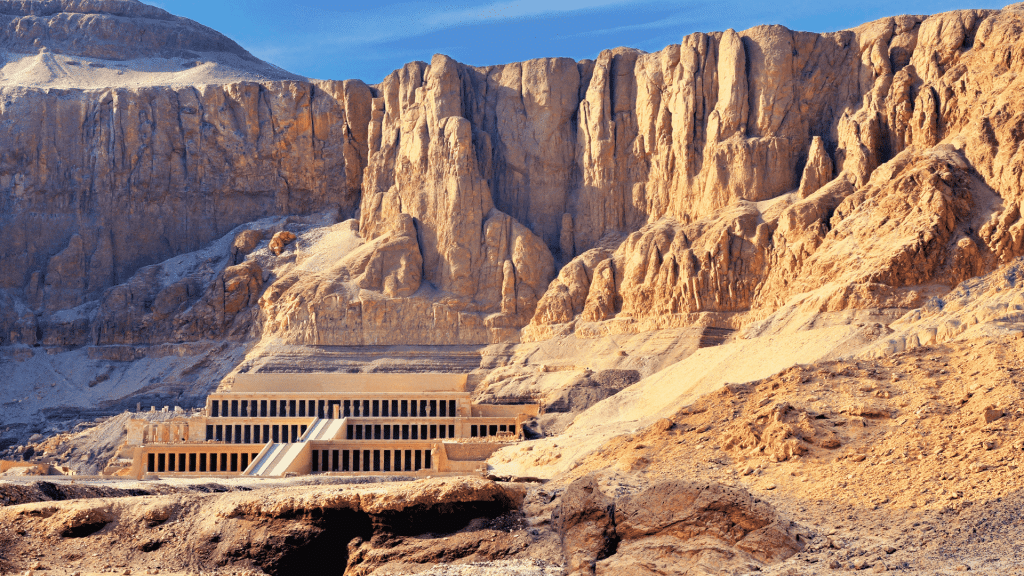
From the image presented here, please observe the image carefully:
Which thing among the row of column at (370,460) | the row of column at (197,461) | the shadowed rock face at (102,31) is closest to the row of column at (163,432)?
the row of column at (197,461)

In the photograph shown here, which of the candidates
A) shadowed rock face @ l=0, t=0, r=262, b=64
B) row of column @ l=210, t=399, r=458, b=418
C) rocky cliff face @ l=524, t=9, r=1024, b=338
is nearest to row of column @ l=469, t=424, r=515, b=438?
row of column @ l=210, t=399, r=458, b=418

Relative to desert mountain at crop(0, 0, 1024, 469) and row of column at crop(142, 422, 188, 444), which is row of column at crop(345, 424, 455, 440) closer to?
desert mountain at crop(0, 0, 1024, 469)

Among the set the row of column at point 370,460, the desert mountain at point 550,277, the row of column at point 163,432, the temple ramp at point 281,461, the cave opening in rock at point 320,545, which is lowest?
the row of column at point 370,460

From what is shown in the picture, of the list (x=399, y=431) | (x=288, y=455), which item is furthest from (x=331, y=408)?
(x=288, y=455)

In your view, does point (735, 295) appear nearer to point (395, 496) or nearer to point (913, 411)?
point (913, 411)

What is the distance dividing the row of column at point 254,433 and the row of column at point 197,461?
7.85m

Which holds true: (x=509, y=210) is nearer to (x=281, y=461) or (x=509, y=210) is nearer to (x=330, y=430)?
(x=330, y=430)

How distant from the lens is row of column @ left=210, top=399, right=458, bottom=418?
91.9 metres

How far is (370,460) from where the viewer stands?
77.2m

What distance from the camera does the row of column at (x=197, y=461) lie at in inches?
3031

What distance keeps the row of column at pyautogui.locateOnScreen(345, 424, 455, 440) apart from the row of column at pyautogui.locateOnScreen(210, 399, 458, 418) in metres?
5.00

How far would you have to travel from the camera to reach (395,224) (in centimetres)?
11131

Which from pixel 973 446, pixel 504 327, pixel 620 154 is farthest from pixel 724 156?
pixel 973 446

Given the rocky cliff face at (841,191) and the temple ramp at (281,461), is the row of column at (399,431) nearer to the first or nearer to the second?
the temple ramp at (281,461)
